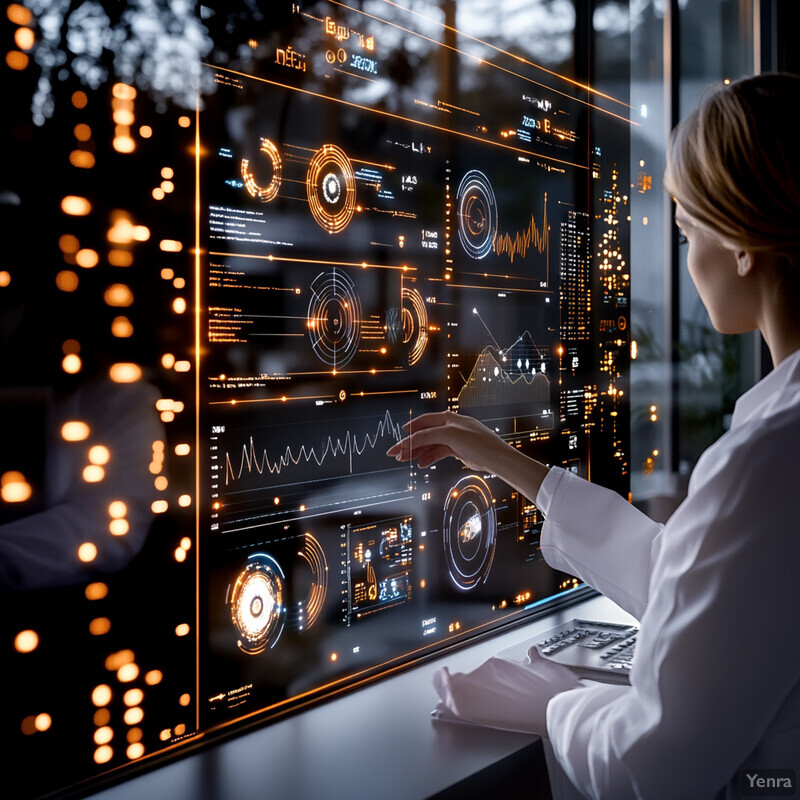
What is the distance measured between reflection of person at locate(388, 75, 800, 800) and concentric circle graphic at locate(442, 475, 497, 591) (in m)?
0.71

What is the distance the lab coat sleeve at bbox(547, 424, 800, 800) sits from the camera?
90cm

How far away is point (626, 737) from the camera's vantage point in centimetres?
98

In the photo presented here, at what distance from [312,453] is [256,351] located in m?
0.22

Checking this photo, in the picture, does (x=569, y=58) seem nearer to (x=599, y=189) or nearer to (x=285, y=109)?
(x=599, y=189)

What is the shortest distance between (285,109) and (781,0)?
2538 mm

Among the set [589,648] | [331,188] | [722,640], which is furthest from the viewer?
[589,648]

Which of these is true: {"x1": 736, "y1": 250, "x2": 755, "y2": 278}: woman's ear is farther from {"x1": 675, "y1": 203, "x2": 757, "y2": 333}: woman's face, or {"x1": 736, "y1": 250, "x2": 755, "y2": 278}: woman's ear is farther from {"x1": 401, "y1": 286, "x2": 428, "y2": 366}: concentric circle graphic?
{"x1": 401, "y1": 286, "x2": 428, "y2": 366}: concentric circle graphic

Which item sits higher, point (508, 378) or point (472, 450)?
point (508, 378)

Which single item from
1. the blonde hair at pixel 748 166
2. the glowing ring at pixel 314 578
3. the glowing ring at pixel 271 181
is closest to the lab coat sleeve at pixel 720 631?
the blonde hair at pixel 748 166

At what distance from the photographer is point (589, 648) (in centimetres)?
185

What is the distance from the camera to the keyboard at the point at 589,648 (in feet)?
5.49

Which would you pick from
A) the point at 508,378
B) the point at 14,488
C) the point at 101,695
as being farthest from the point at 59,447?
the point at 508,378

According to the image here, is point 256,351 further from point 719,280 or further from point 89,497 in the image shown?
point 719,280

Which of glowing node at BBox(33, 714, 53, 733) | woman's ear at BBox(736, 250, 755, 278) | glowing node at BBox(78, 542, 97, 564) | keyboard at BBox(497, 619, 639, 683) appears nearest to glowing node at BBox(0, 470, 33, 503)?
glowing node at BBox(78, 542, 97, 564)
